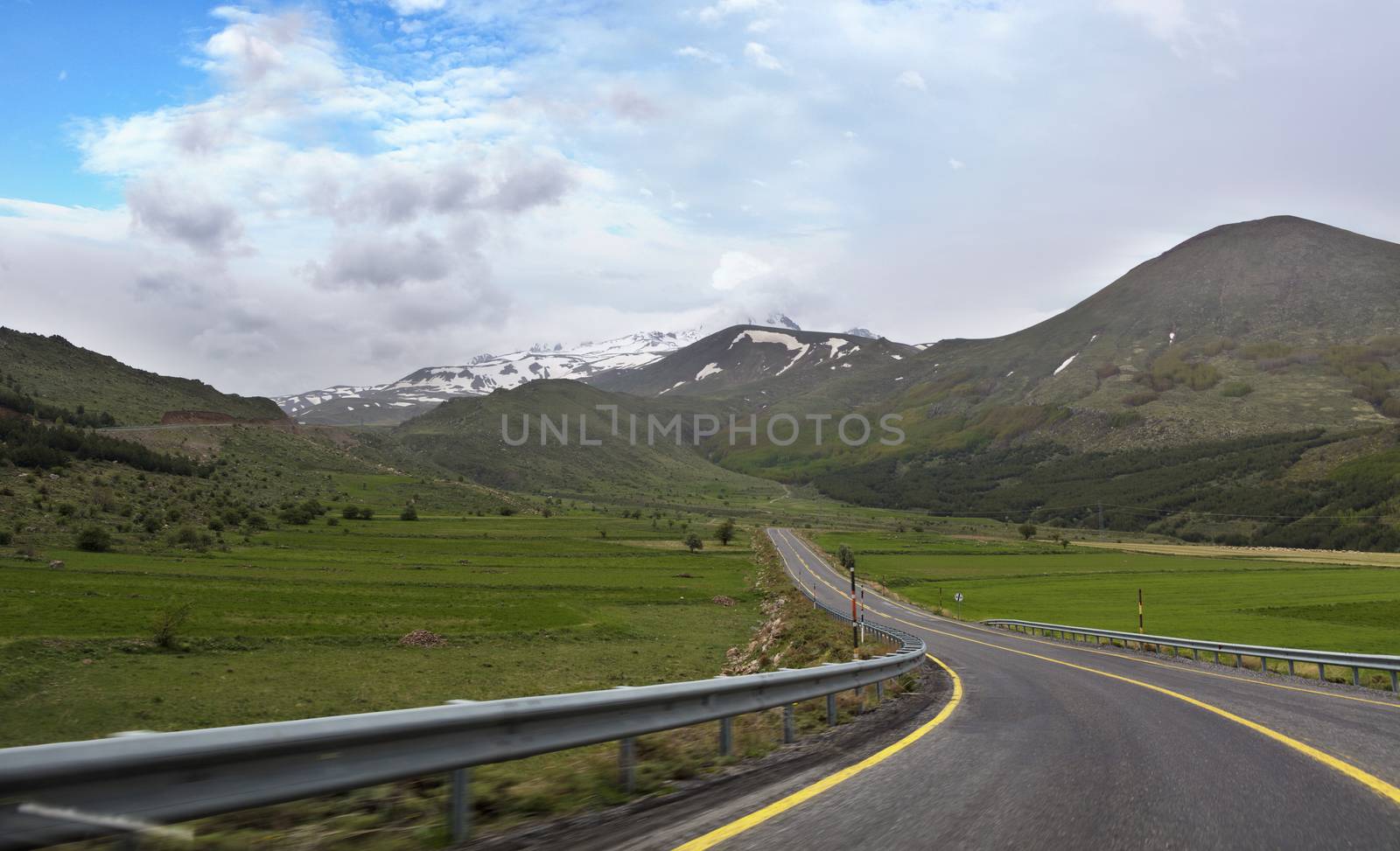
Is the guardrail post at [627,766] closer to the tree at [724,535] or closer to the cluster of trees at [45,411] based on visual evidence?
the tree at [724,535]

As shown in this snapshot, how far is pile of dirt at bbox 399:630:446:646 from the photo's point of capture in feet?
131

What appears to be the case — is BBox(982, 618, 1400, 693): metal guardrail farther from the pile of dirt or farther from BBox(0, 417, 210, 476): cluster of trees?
BBox(0, 417, 210, 476): cluster of trees

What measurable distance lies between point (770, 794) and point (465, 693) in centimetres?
2389

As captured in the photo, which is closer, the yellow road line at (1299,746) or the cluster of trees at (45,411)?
the yellow road line at (1299,746)

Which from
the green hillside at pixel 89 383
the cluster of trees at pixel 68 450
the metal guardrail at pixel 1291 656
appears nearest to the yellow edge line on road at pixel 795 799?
the metal guardrail at pixel 1291 656

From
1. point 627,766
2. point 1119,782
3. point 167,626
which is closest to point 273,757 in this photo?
point 627,766

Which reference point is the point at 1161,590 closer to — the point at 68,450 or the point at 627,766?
the point at 627,766

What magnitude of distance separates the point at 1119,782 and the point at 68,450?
115371 mm

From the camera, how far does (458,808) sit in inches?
223

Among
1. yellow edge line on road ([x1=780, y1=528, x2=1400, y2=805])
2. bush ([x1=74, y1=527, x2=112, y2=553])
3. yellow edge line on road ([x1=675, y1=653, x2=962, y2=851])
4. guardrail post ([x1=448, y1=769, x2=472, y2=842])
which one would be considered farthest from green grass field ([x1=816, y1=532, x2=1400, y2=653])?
bush ([x1=74, y1=527, x2=112, y2=553])

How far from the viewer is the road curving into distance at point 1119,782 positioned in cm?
570

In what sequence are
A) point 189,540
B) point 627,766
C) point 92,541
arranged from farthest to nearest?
point 189,540, point 92,541, point 627,766

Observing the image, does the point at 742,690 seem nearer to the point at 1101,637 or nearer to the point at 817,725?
the point at 817,725

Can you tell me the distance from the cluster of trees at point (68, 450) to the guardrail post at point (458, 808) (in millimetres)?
104198
